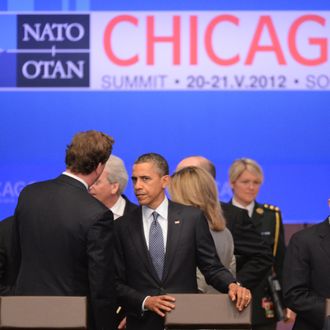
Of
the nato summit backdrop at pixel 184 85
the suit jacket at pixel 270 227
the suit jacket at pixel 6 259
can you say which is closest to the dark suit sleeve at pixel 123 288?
the suit jacket at pixel 6 259

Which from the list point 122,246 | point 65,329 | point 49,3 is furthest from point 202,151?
point 65,329

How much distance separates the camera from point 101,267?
4617 mm

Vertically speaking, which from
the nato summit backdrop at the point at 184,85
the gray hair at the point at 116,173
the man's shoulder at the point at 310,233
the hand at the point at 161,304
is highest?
the nato summit backdrop at the point at 184,85

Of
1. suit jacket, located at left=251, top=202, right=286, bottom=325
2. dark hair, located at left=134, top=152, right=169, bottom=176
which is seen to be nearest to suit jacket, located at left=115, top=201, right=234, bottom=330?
dark hair, located at left=134, top=152, right=169, bottom=176

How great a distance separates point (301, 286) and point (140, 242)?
83 centimetres

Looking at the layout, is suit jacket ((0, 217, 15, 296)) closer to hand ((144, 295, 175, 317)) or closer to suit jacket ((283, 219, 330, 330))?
hand ((144, 295, 175, 317))

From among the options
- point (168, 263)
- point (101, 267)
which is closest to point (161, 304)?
point (168, 263)

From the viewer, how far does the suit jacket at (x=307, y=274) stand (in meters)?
5.00

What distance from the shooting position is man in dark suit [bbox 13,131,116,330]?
15.3 feet

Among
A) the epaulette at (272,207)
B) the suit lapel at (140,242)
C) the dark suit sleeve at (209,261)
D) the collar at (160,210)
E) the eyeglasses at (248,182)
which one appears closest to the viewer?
the dark suit sleeve at (209,261)

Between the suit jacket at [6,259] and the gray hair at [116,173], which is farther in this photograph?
the gray hair at [116,173]

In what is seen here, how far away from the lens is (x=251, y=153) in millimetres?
7797

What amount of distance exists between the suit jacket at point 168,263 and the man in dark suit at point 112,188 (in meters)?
0.85

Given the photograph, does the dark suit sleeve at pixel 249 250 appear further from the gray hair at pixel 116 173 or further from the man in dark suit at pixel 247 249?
the gray hair at pixel 116 173
